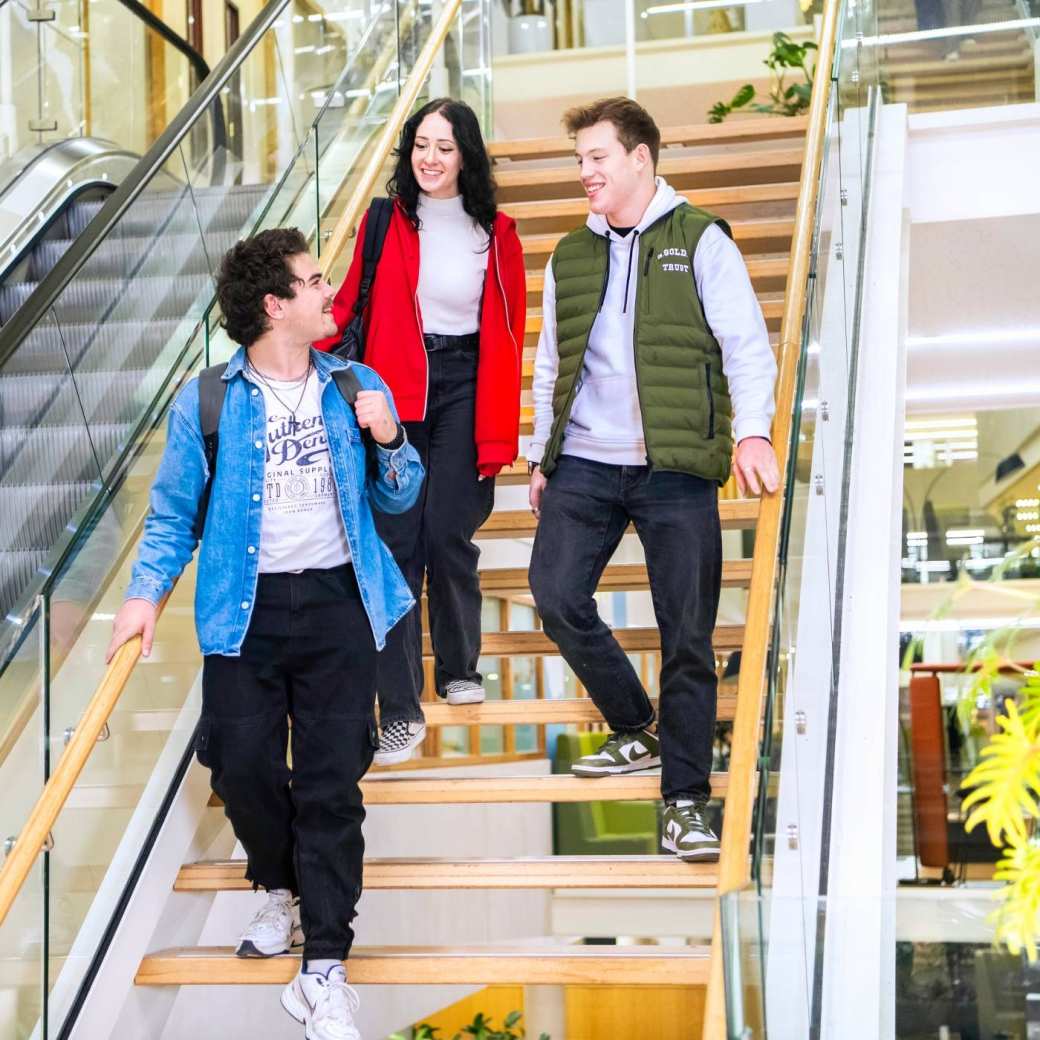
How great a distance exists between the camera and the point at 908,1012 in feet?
9.53

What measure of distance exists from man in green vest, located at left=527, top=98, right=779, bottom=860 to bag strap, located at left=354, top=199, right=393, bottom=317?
19.0 inches

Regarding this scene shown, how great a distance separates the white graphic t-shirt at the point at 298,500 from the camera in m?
3.23

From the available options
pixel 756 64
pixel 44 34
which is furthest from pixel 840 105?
pixel 756 64

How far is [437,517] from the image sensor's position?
156 inches

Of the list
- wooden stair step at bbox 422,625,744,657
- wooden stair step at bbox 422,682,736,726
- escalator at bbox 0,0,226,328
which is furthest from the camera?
escalator at bbox 0,0,226,328

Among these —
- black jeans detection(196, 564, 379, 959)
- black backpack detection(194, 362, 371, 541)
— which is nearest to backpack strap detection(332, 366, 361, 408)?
black backpack detection(194, 362, 371, 541)

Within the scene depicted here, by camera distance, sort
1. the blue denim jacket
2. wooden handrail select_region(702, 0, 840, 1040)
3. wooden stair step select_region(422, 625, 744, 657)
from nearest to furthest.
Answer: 1. wooden handrail select_region(702, 0, 840, 1040)
2. the blue denim jacket
3. wooden stair step select_region(422, 625, 744, 657)

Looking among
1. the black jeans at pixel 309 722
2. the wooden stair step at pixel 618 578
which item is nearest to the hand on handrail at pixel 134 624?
the black jeans at pixel 309 722

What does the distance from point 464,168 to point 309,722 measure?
1.54m

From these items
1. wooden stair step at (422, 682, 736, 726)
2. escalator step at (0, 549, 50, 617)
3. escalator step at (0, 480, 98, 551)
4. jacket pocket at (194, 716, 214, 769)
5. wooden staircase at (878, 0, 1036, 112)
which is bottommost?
wooden stair step at (422, 682, 736, 726)

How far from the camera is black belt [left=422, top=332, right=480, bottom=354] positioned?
3945 mm

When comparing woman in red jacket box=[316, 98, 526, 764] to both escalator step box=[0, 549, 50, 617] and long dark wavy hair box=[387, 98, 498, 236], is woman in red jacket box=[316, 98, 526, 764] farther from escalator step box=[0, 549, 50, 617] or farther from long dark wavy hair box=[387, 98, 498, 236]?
escalator step box=[0, 549, 50, 617]

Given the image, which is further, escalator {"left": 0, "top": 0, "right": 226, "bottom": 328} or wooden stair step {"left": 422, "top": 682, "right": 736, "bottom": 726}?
escalator {"left": 0, "top": 0, "right": 226, "bottom": 328}

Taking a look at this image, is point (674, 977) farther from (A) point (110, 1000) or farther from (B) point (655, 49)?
(B) point (655, 49)
